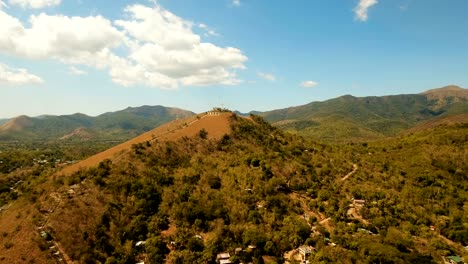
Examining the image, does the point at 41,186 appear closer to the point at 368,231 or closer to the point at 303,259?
the point at 303,259

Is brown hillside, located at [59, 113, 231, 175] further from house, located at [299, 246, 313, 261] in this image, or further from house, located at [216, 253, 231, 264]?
house, located at [299, 246, 313, 261]

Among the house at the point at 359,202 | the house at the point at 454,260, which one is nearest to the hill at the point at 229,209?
the house at the point at 359,202

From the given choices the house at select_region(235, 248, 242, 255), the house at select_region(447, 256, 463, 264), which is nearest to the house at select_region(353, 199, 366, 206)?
the house at select_region(447, 256, 463, 264)

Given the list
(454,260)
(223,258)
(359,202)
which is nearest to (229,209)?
(223,258)

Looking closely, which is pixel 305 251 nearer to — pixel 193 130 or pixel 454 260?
pixel 454 260

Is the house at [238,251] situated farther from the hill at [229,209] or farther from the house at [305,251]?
the house at [305,251]

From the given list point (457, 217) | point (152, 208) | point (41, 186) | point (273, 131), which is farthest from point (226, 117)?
point (457, 217)
